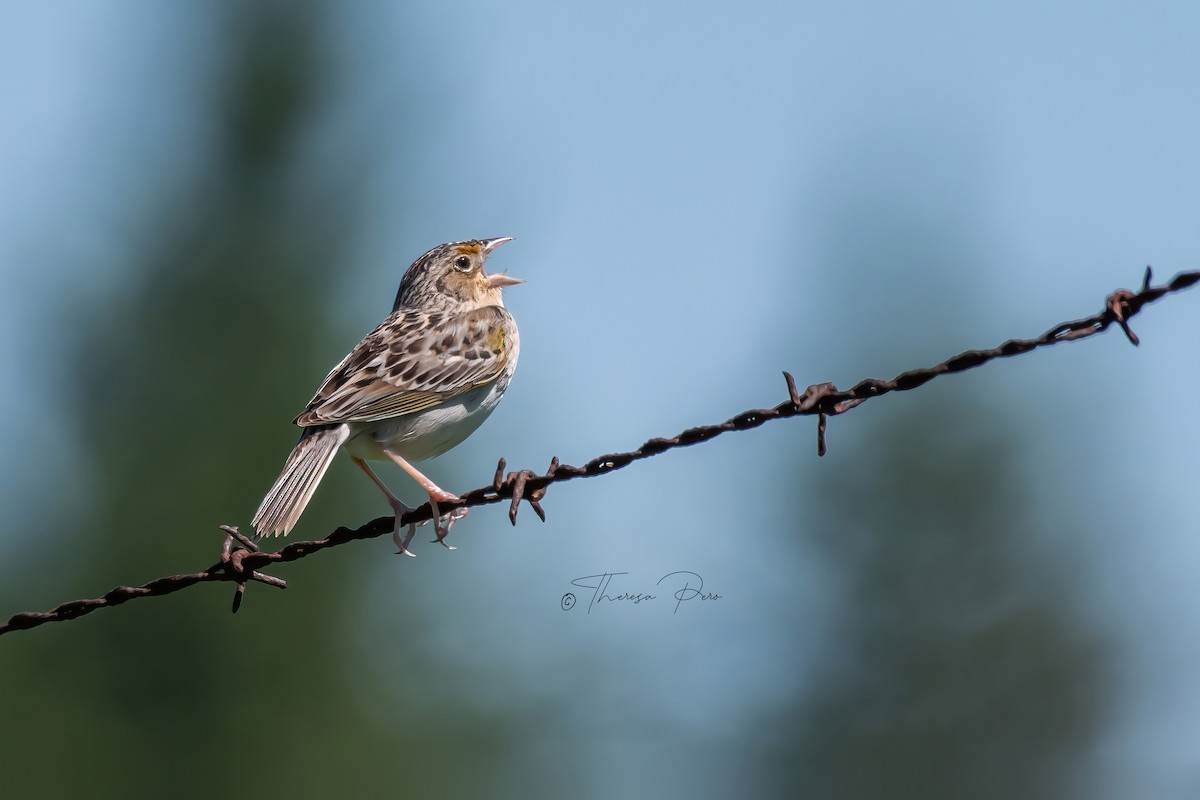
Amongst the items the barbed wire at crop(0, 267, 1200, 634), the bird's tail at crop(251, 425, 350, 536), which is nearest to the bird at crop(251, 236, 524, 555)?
the bird's tail at crop(251, 425, 350, 536)

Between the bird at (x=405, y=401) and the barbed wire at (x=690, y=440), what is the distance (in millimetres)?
1063

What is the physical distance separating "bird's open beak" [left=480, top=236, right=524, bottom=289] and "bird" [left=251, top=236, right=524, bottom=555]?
247mm

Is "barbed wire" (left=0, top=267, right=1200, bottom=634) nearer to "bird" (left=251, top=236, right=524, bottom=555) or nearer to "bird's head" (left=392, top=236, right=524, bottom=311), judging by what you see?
"bird" (left=251, top=236, right=524, bottom=555)

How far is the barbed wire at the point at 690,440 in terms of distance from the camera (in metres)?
5.27

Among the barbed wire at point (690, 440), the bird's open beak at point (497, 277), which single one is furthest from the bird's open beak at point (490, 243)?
the barbed wire at point (690, 440)

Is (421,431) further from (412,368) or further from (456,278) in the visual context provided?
(456,278)

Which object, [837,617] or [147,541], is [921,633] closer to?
[837,617]

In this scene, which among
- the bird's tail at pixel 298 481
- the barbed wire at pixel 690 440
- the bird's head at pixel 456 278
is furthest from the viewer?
the bird's head at pixel 456 278

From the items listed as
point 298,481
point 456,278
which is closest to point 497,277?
point 456,278

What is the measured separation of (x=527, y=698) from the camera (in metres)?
31.8

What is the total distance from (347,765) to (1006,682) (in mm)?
26282

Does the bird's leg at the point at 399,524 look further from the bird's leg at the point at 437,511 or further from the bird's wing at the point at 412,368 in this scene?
the bird's wing at the point at 412,368

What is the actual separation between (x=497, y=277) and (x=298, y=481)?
2.80 meters

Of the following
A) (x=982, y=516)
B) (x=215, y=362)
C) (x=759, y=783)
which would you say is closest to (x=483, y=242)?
(x=215, y=362)
